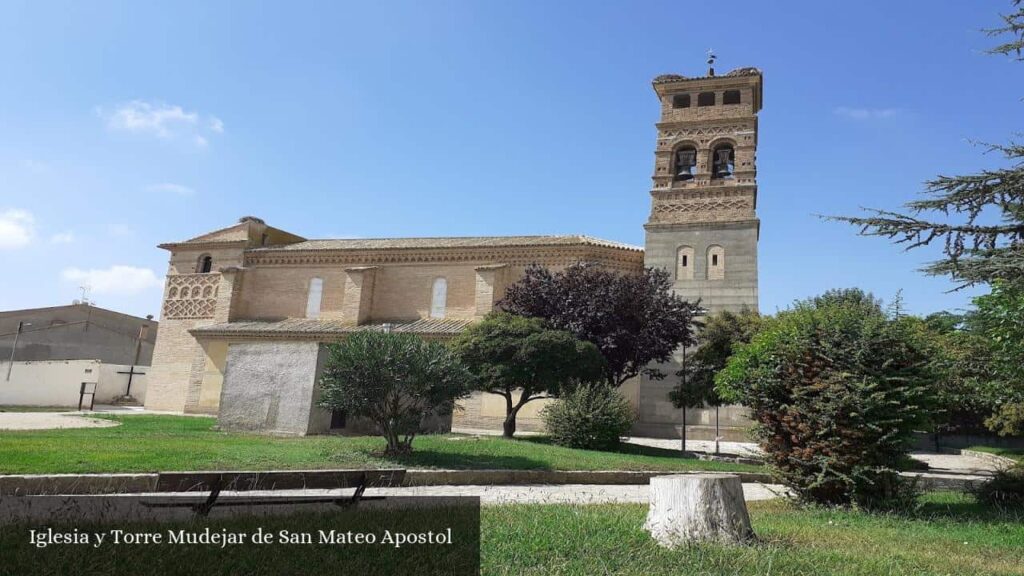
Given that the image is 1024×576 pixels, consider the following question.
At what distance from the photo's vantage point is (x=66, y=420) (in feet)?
57.1

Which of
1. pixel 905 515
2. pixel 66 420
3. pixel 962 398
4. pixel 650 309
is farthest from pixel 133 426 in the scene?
pixel 962 398

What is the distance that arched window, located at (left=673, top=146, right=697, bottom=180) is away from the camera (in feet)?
90.4

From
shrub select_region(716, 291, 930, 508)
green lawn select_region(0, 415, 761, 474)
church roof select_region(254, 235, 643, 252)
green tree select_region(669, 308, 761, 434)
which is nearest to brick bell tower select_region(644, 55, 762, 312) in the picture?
church roof select_region(254, 235, 643, 252)

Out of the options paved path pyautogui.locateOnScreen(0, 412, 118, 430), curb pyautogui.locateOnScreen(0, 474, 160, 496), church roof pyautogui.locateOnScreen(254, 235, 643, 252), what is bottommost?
paved path pyautogui.locateOnScreen(0, 412, 118, 430)

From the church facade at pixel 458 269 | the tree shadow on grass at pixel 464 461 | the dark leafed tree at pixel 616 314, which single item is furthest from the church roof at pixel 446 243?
the tree shadow on grass at pixel 464 461

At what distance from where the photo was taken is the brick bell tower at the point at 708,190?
83.9 ft

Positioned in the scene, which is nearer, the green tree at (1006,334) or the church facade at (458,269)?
the green tree at (1006,334)

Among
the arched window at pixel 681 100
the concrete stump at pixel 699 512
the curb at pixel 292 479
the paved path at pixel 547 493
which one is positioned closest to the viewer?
the concrete stump at pixel 699 512

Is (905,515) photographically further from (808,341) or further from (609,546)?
(609,546)

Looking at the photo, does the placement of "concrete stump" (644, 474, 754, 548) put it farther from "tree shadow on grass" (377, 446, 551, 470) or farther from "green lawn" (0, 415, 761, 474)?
"green lawn" (0, 415, 761, 474)

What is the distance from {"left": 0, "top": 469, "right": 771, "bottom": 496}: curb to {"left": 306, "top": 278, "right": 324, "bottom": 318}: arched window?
22347 mm

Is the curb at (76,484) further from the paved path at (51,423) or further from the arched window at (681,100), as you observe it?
the arched window at (681,100)

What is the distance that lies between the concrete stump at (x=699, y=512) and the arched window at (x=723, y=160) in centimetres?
2346

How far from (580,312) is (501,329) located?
2.93 meters
